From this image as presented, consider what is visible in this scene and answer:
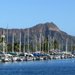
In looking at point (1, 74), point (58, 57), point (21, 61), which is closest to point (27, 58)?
point (21, 61)

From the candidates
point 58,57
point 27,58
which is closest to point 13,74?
point 27,58

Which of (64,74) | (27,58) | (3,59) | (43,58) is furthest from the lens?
(43,58)

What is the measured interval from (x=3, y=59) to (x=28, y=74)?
48.4 meters

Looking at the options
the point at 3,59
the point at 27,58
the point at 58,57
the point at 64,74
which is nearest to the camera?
the point at 64,74

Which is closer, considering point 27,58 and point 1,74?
point 1,74

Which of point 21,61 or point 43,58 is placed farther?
point 43,58

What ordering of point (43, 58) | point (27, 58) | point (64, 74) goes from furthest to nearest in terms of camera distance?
point (43, 58), point (27, 58), point (64, 74)

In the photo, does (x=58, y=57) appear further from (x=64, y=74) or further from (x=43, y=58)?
(x=64, y=74)

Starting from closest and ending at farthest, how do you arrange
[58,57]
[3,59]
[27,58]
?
[3,59] < [27,58] < [58,57]

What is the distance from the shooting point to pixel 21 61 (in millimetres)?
154500

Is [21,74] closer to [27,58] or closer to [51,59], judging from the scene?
[27,58]

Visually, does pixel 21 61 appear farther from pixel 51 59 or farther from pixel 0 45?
pixel 0 45

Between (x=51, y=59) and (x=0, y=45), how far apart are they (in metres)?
25.3

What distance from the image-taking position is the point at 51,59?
178 m
